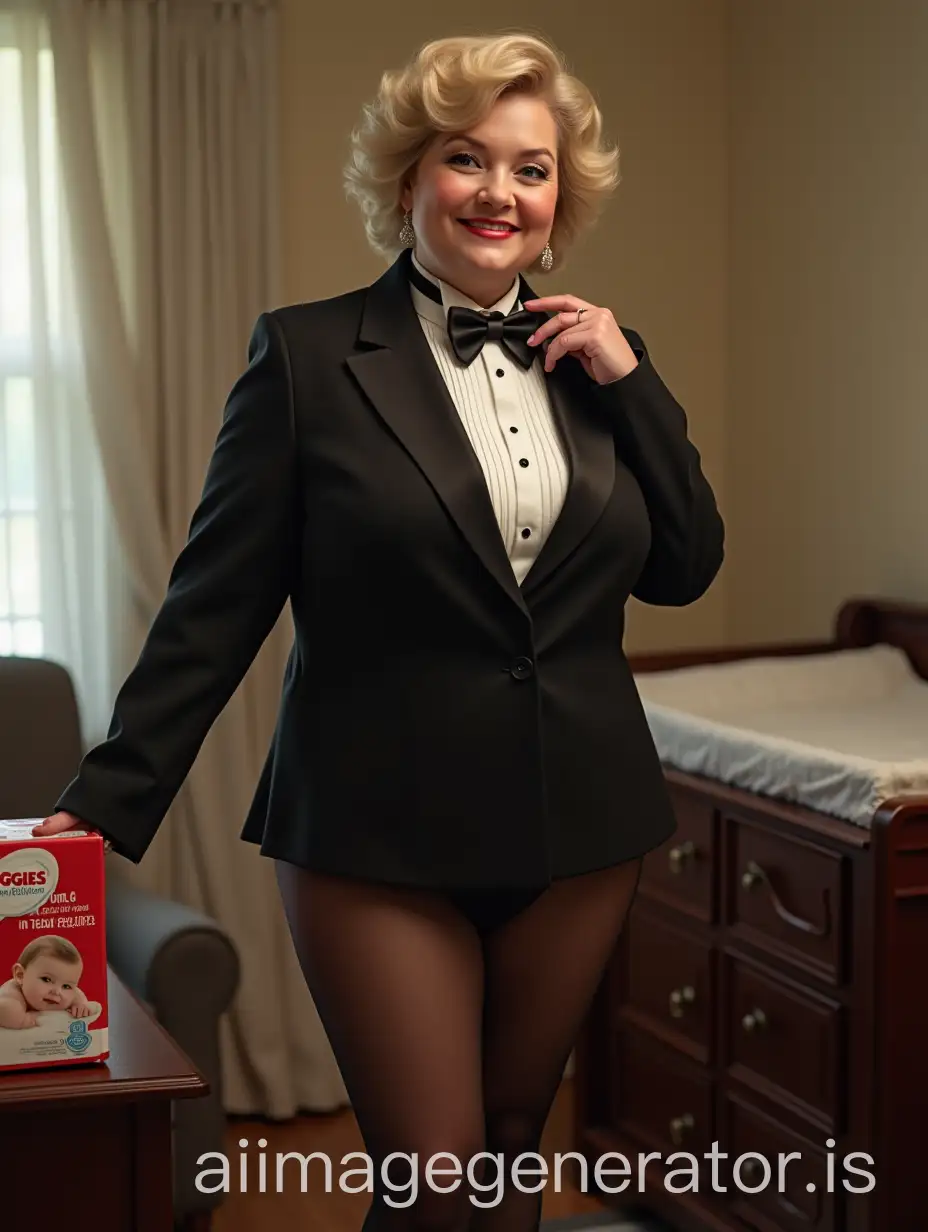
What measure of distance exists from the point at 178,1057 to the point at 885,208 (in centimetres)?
223

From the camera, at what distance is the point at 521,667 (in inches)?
57.2

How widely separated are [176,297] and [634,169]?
108 cm

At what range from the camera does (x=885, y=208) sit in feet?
10.00

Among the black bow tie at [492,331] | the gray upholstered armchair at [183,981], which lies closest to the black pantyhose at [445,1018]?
the black bow tie at [492,331]

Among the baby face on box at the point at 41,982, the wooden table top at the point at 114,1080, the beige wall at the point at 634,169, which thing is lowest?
the wooden table top at the point at 114,1080

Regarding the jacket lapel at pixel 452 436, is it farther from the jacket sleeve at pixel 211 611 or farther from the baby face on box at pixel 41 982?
the baby face on box at pixel 41 982

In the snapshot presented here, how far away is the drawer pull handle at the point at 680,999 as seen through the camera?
2.62 meters

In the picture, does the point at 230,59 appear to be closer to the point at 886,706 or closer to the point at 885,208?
the point at 885,208

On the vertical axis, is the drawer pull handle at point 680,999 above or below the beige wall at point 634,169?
below

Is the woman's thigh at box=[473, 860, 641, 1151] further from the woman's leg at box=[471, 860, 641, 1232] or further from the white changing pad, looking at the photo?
the white changing pad

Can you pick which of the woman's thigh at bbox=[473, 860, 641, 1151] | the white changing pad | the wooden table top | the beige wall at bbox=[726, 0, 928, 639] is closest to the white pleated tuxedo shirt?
the woman's thigh at bbox=[473, 860, 641, 1151]

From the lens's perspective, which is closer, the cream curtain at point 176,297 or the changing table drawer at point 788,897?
the changing table drawer at point 788,897

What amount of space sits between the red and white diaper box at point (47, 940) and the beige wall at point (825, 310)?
2016mm

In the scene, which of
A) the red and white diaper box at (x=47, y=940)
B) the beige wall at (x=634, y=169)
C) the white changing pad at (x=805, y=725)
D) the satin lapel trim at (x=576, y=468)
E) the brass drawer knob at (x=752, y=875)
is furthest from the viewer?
the beige wall at (x=634, y=169)
